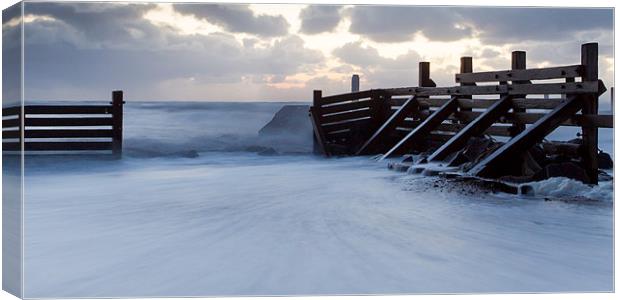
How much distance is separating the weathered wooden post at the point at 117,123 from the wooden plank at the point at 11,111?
1.80 feet

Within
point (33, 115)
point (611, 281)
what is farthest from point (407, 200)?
point (33, 115)

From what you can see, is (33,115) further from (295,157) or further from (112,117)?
(295,157)

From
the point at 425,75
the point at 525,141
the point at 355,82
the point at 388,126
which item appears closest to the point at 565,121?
the point at 525,141

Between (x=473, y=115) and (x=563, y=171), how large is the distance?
1584mm

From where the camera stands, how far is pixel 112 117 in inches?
189

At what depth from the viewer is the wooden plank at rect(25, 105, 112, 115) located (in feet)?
15.2

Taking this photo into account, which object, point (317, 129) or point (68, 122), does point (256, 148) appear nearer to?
point (317, 129)

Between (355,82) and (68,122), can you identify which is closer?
(355,82)

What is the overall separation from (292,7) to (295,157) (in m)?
1.06

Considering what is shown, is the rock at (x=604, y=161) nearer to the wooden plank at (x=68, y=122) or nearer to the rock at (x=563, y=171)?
the rock at (x=563, y=171)

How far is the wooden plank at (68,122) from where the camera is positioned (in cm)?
463

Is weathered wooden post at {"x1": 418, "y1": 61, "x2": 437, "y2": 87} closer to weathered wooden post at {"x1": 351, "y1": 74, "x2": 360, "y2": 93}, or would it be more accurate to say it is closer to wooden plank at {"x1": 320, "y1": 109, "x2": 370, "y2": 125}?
weathered wooden post at {"x1": 351, "y1": 74, "x2": 360, "y2": 93}

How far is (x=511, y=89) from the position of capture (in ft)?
20.4

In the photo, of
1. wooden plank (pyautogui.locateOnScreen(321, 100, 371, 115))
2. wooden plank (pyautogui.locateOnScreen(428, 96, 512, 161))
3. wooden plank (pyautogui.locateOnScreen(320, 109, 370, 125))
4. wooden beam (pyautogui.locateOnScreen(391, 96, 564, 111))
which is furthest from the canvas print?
wooden plank (pyautogui.locateOnScreen(428, 96, 512, 161))
